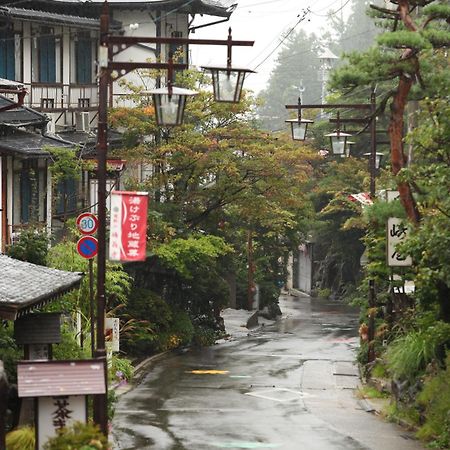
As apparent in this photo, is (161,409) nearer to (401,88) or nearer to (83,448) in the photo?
(401,88)

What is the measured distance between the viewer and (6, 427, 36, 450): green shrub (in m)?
17.5

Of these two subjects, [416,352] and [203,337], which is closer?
[416,352]

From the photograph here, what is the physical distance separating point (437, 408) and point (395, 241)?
16.2ft

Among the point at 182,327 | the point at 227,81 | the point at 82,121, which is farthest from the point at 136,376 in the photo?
the point at 227,81

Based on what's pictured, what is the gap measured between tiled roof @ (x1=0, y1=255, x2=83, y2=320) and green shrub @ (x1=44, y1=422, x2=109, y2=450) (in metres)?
3.01

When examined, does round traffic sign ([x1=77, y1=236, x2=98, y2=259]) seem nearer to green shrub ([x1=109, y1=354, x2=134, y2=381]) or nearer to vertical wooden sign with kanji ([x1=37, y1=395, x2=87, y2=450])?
green shrub ([x1=109, y1=354, x2=134, y2=381])

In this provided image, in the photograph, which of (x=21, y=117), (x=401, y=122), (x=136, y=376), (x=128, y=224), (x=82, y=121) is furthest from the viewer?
(x=82, y=121)

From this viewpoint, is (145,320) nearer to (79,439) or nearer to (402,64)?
(402,64)

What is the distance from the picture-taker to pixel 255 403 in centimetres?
3108

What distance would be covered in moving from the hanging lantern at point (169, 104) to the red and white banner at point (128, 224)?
59.0 inches

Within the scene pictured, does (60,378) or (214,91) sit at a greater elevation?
(214,91)

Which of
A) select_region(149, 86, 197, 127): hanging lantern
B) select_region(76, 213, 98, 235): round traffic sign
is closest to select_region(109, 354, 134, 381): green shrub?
select_region(76, 213, 98, 235): round traffic sign

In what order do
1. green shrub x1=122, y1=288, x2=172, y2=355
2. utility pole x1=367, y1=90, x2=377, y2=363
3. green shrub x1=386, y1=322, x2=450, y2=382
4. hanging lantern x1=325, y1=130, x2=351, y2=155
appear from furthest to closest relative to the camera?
1. green shrub x1=122, y1=288, x2=172, y2=355
2. utility pole x1=367, y1=90, x2=377, y2=363
3. hanging lantern x1=325, y1=130, x2=351, y2=155
4. green shrub x1=386, y1=322, x2=450, y2=382

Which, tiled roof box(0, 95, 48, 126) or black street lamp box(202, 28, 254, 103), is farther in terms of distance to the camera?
tiled roof box(0, 95, 48, 126)
